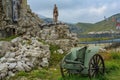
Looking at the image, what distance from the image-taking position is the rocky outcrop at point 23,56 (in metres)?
23.7

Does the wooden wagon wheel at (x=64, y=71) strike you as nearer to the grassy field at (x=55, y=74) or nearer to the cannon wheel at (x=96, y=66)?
the grassy field at (x=55, y=74)

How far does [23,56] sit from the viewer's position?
2541cm

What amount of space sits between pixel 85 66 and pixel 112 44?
17762 mm

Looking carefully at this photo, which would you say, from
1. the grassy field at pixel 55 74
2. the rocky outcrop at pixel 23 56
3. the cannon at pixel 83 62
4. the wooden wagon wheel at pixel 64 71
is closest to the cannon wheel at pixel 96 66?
the cannon at pixel 83 62

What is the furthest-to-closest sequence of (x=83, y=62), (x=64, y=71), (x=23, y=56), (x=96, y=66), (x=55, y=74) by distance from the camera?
(x=23, y=56), (x=55, y=74), (x=64, y=71), (x=96, y=66), (x=83, y=62)

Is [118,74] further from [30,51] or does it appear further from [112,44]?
[112,44]

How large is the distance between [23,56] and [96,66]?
756 cm

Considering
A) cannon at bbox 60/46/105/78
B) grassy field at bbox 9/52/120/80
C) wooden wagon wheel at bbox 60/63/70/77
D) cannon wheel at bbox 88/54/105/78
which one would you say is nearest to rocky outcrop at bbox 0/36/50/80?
grassy field at bbox 9/52/120/80

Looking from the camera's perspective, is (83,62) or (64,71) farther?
(64,71)

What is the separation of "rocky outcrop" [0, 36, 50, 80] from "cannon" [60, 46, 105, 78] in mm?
5248

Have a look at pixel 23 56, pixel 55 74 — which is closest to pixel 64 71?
pixel 55 74

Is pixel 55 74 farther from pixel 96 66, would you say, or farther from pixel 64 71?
pixel 96 66

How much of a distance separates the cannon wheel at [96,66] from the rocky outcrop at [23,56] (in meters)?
5.97

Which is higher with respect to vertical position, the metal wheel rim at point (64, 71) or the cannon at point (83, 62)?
the cannon at point (83, 62)
